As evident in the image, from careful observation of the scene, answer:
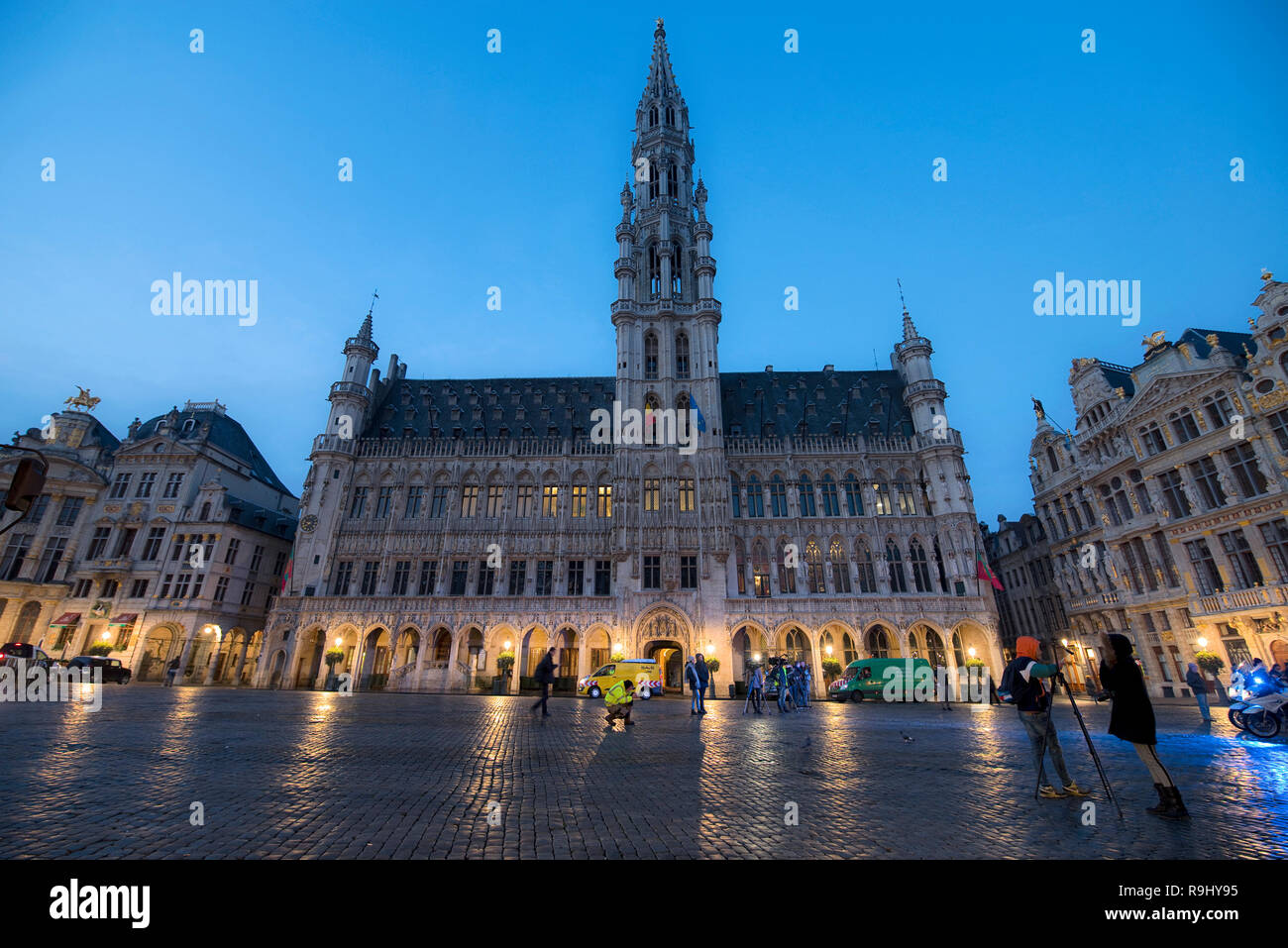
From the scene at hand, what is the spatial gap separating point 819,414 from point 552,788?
4101 centimetres

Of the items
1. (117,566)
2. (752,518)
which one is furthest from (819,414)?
(117,566)

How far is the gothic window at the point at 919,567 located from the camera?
36094mm

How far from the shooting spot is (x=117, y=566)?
37438 mm

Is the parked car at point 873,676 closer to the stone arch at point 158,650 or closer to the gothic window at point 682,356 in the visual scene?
the gothic window at point 682,356

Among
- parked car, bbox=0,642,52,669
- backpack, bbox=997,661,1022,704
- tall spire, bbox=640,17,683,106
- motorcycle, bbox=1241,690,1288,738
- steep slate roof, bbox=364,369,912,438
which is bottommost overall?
motorcycle, bbox=1241,690,1288,738

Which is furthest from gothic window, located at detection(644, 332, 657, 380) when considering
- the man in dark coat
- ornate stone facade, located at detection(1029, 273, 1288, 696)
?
the man in dark coat

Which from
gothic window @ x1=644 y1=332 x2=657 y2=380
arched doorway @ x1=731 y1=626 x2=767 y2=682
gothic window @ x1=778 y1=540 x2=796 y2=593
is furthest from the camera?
gothic window @ x1=644 y1=332 x2=657 y2=380

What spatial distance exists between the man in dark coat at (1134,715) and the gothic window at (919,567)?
107ft

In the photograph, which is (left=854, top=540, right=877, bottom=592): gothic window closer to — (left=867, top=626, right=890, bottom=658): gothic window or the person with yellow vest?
(left=867, top=626, right=890, bottom=658): gothic window

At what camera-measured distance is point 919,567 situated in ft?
120

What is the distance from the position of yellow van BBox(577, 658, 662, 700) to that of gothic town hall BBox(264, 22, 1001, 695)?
464 centimetres

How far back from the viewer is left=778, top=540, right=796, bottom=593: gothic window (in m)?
36.1

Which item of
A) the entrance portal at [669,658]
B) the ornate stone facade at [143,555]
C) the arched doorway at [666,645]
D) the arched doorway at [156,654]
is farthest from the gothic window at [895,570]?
the arched doorway at [156,654]
